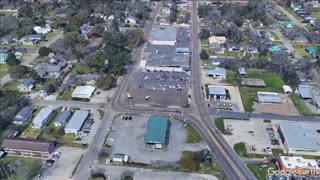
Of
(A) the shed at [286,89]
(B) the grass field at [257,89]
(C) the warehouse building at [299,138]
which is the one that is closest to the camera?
(C) the warehouse building at [299,138]

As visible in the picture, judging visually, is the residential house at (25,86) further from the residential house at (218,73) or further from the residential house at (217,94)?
the residential house at (218,73)

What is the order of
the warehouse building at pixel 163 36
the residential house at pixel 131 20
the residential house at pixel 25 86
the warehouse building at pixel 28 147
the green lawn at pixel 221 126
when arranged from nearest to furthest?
1. the warehouse building at pixel 28 147
2. the green lawn at pixel 221 126
3. the residential house at pixel 25 86
4. the warehouse building at pixel 163 36
5. the residential house at pixel 131 20

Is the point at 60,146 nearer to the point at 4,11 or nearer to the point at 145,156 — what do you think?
the point at 145,156

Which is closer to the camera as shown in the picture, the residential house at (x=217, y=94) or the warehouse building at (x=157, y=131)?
the warehouse building at (x=157, y=131)

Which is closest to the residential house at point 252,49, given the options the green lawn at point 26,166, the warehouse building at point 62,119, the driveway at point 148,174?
the driveway at point 148,174

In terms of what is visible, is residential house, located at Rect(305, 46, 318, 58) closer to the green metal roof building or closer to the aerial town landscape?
the aerial town landscape

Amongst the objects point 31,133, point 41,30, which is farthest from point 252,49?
point 41,30

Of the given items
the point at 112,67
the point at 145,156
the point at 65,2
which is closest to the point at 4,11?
the point at 65,2
